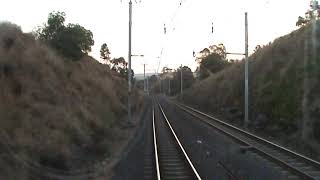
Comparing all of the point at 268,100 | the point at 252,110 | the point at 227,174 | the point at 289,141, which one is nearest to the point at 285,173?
the point at 227,174

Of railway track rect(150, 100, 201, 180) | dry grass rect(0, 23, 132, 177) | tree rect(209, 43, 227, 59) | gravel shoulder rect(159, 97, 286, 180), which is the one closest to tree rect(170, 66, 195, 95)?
tree rect(209, 43, 227, 59)

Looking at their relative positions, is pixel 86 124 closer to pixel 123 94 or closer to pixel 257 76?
pixel 257 76

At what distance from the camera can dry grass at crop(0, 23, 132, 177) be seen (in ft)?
64.5

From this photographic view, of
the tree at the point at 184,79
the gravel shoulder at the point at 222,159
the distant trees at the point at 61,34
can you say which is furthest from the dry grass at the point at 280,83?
the tree at the point at 184,79

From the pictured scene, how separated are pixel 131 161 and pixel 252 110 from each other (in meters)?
23.8

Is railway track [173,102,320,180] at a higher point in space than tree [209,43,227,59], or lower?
lower

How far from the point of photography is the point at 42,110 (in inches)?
928

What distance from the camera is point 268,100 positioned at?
136ft

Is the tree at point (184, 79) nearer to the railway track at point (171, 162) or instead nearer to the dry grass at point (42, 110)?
the dry grass at point (42, 110)

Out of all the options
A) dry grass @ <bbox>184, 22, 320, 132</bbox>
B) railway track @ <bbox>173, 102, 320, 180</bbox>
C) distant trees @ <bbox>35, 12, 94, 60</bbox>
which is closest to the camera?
railway track @ <bbox>173, 102, 320, 180</bbox>

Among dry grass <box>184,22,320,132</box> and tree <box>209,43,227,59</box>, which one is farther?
tree <box>209,43,227,59</box>

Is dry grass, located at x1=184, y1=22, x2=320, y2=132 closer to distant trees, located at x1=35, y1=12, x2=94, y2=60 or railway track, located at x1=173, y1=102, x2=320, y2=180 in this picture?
railway track, located at x1=173, y1=102, x2=320, y2=180

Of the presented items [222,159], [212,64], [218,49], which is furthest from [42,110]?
[218,49]

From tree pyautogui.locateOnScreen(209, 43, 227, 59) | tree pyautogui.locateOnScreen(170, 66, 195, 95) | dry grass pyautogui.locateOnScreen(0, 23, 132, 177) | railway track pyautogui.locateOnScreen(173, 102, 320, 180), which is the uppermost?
tree pyautogui.locateOnScreen(209, 43, 227, 59)
